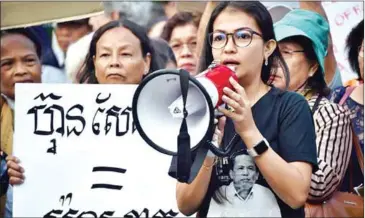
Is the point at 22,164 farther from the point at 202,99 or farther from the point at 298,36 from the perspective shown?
the point at 298,36

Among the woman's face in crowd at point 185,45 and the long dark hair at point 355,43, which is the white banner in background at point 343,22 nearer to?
the long dark hair at point 355,43

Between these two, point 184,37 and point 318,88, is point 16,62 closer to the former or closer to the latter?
point 184,37

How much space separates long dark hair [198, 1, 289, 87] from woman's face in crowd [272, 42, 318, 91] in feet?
0.19

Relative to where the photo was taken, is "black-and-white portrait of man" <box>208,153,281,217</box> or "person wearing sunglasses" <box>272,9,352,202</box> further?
"person wearing sunglasses" <box>272,9,352,202</box>

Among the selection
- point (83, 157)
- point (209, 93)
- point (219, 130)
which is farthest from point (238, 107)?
point (83, 157)

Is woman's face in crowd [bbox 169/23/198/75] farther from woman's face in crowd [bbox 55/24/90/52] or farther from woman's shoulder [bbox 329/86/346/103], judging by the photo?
woman's shoulder [bbox 329/86/346/103]

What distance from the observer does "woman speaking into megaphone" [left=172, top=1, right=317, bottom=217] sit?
3.61 meters

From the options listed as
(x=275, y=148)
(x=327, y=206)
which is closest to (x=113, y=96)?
(x=275, y=148)

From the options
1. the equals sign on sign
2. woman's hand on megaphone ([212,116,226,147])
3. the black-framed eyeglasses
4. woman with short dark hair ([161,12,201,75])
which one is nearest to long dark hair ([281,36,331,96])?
the black-framed eyeglasses

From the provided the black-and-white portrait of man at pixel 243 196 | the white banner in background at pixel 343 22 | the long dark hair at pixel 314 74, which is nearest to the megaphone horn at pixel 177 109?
the black-and-white portrait of man at pixel 243 196

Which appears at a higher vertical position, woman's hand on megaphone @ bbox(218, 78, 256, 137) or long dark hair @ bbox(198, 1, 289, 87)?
long dark hair @ bbox(198, 1, 289, 87)

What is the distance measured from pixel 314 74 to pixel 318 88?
0.24ft

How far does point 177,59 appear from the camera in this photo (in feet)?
13.3

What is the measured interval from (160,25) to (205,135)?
3.32 ft
